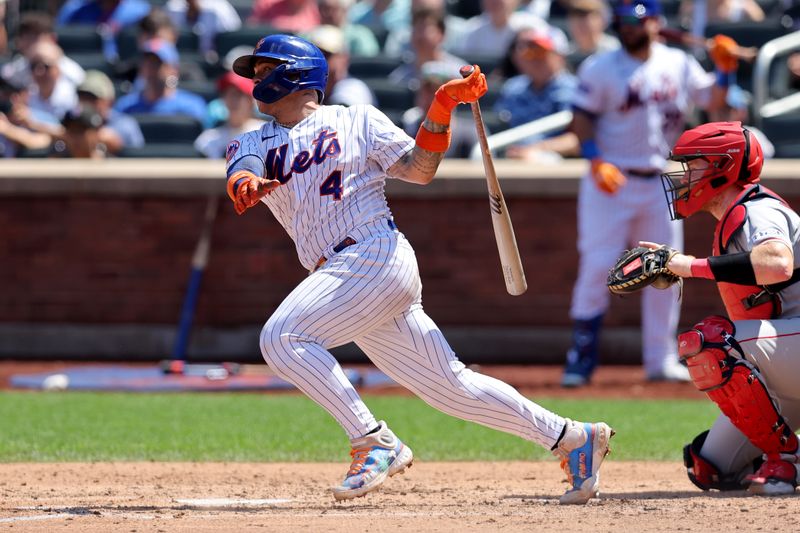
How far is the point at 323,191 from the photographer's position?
15.4 feet

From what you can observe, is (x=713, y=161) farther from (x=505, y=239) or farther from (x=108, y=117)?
(x=108, y=117)

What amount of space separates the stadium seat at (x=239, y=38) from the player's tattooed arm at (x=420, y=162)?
25.2ft

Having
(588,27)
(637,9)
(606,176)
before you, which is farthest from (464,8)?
(606,176)

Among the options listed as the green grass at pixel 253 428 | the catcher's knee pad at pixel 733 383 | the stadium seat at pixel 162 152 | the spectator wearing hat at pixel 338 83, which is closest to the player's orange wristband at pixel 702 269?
the catcher's knee pad at pixel 733 383

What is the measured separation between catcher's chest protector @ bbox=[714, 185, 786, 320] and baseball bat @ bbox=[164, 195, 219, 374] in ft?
18.0

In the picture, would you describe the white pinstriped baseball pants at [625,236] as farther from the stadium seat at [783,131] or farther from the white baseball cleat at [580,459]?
the white baseball cleat at [580,459]

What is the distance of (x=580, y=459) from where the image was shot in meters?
4.74

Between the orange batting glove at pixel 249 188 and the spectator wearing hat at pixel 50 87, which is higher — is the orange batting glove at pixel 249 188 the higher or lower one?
the higher one

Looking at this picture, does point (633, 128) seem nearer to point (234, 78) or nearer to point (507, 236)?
point (234, 78)

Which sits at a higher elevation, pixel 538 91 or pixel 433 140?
pixel 433 140

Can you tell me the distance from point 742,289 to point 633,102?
12.3 feet

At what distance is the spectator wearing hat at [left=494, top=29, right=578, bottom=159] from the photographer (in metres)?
10.1

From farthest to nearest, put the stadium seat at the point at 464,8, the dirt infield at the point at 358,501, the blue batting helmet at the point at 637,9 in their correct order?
the stadium seat at the point at 464,8, the blue batting helmet at the point at 637,9, the dirt infield at the point at 358,501

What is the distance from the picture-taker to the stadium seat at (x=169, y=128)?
11.2 meters
